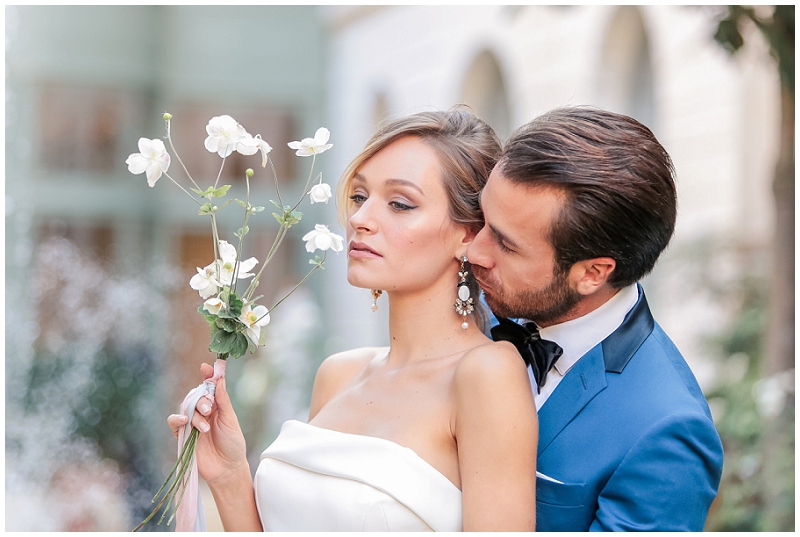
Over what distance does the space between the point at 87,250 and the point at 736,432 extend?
31.2 feet

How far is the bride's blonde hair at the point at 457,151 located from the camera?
2.34m

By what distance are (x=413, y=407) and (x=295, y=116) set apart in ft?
38.8

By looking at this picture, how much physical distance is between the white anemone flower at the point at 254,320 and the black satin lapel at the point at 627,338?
87 centimetres

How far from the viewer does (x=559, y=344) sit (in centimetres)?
227

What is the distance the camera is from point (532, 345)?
2.29 m

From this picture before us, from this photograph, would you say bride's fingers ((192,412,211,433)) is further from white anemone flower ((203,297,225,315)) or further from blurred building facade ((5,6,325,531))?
blurred building facade ((5,6,325,531))

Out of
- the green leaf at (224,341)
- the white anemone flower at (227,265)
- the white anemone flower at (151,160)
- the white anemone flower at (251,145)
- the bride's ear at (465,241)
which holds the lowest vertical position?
the green leaf at (224,341)

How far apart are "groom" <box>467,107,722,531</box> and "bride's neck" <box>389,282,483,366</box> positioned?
173 mm

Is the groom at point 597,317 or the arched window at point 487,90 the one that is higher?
the arched window at point 487,90

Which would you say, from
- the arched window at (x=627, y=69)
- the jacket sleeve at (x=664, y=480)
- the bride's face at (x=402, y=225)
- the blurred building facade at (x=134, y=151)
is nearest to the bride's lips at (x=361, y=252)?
the bride's face at (x=402, y=225)

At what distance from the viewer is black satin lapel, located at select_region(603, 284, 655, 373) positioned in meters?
2.12

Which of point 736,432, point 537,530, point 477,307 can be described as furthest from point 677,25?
point 537,530

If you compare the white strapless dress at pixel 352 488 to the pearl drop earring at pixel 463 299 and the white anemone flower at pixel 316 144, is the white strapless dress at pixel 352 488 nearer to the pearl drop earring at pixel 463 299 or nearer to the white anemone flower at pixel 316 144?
the pearl drop earring at pixel 463 299

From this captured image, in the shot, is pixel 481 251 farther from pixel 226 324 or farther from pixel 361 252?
pixel 226 324
